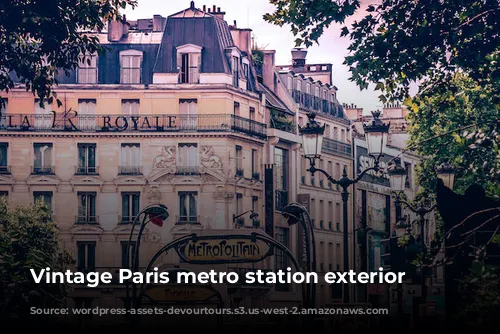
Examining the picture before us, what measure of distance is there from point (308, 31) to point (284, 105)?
23533 millimetres

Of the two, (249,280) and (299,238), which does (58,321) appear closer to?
(249,280)

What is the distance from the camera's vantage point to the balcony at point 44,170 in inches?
1575

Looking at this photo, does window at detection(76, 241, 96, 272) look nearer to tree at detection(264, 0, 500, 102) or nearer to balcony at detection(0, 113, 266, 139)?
balcony at detection(0, 113, 266, 139)

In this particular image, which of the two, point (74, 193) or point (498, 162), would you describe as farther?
point (74, 193)

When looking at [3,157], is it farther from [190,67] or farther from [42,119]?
[190,67]

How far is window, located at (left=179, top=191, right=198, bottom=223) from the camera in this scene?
45062 mm

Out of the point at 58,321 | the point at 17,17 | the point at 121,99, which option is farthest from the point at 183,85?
the point at 17,17

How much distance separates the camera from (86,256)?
141 ft

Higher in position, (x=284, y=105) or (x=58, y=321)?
(x=284, y=105)

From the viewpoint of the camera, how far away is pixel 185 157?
150 ft

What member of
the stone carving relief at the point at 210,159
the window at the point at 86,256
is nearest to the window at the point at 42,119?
the window at the point at 86,256

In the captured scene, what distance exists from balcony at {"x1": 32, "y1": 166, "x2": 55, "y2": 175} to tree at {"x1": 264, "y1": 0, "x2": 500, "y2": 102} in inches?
664

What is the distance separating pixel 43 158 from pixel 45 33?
16.7 meters

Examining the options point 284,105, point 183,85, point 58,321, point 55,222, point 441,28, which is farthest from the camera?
point 284,105
